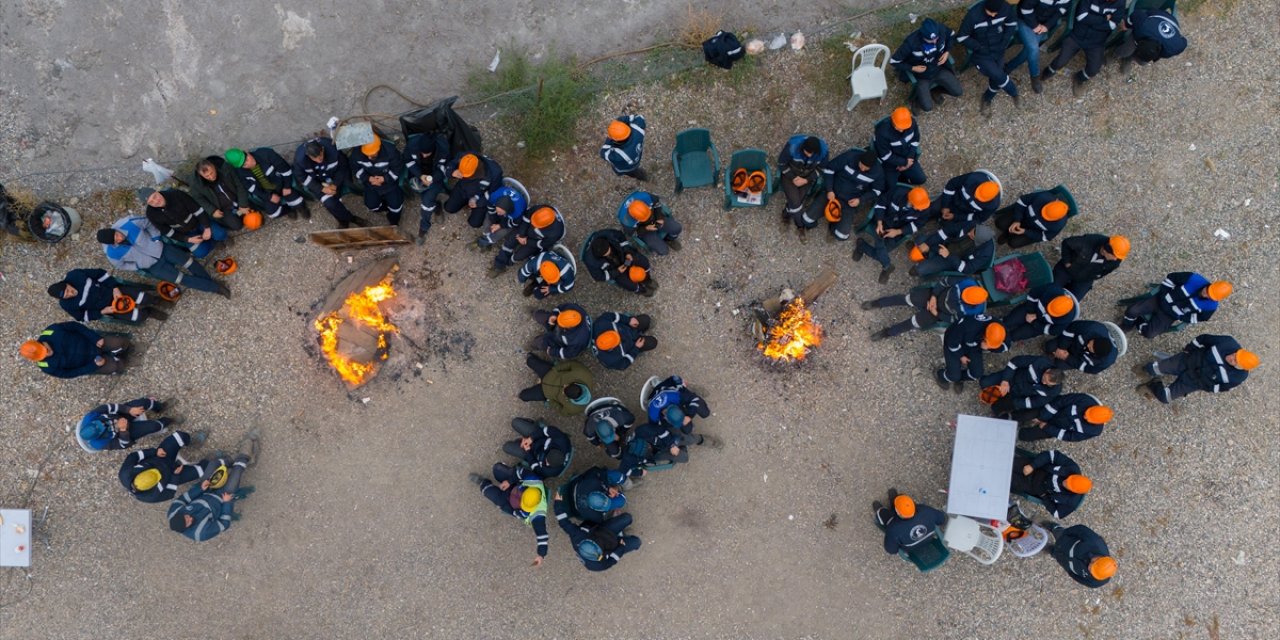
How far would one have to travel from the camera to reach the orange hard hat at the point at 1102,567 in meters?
7.49

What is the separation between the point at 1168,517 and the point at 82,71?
1558cm

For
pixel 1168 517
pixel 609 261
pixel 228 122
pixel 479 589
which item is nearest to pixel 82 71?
pixel 228 122

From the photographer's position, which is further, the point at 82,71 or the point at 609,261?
the point at 82,71

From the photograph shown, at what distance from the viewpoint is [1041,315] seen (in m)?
7.73

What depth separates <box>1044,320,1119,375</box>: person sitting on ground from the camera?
7.45 meters

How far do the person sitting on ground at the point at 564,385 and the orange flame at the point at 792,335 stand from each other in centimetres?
239

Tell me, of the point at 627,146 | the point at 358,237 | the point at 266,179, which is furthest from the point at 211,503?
the point at 627,146

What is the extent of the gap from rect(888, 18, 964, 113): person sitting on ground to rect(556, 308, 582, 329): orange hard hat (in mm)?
5125

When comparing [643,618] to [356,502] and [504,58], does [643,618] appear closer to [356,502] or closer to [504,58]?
[356,502]

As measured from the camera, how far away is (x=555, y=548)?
345 inches

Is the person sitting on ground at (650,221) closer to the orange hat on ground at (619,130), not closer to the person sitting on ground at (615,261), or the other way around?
the person sitting on ground at (615,261)

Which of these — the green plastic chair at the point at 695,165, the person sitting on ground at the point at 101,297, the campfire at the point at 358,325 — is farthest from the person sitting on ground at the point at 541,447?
the person sitting on ground at the point at 101,297

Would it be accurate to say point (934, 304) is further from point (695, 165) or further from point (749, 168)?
point (695, 165)

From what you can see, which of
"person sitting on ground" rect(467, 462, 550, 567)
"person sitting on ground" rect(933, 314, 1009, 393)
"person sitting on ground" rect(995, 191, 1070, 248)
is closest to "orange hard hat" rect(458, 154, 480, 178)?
"person sitting on ground" rect(467, 462, 550, 567)
